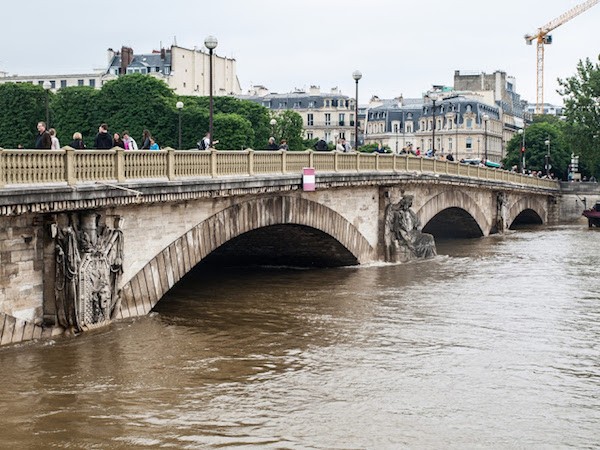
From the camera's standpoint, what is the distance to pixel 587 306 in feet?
96.8

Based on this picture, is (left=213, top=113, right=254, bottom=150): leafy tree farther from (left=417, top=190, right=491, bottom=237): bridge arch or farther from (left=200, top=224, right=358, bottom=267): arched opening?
(left=200, top=224, right=358, bottom=267): arched opening

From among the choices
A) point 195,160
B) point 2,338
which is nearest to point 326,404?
point 2,338

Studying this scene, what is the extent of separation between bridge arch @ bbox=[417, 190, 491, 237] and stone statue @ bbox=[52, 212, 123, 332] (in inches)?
1146

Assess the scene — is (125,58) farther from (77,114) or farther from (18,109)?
(18,109)

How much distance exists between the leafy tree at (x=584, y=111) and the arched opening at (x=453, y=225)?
101 feet

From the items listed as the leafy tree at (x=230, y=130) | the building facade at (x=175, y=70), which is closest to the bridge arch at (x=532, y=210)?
the leafy tree at (x=230, y=130)

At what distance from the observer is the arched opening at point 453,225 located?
188ft

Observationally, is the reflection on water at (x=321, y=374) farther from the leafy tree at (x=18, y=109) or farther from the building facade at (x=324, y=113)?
the building facade at (x=324, y=113)

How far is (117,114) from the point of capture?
8781 cm

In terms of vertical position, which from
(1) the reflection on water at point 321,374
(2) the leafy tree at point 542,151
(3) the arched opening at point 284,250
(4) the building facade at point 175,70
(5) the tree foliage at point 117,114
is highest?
(4) the building facade at point 175,70

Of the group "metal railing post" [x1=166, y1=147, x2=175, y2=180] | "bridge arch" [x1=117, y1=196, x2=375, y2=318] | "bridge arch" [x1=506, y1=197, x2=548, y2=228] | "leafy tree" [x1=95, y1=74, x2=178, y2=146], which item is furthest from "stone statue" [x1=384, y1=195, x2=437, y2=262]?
"leafy tree" [x1=95, y1=74, x2=178, y2=146]

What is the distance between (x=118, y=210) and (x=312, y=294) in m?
9.69

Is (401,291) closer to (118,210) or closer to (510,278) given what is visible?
(510,278)

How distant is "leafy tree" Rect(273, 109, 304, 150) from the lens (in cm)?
11650
